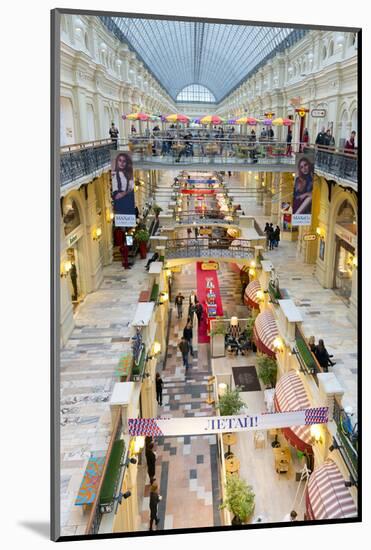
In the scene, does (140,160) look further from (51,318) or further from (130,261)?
(51,318)

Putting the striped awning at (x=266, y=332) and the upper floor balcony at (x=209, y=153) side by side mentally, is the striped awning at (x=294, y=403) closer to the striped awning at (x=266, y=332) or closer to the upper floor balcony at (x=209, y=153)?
the striped awning at (x=266, y=332)

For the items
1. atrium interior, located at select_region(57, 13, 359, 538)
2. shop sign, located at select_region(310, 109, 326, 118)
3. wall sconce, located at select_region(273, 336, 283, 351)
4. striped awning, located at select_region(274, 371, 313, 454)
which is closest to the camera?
atrium interior, located at select_region(57, 13, 359, 538)

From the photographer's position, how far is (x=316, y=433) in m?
7.14

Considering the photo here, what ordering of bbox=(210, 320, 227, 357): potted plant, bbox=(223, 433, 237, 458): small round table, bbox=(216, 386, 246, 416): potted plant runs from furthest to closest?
bbox=(210, 320, 227, 357): potted plant < bbox=(216, 386, 246, 416): potted plant < bbox=(223, 433, 237, 458): small round table

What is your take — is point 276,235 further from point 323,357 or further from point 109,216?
point 323,357

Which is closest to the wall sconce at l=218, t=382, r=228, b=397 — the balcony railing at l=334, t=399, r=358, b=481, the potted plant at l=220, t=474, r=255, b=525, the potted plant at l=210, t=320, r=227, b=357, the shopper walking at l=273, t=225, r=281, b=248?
the potted plant at l=210, t=320, r=227, b=357

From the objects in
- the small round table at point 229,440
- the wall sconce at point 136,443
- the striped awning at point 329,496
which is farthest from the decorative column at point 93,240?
the striped awning at point 329,496

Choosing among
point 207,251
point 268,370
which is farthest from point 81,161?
point 207,251

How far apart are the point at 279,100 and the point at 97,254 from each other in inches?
372

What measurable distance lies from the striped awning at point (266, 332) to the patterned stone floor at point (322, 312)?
0.84 m

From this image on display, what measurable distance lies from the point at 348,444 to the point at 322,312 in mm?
5052

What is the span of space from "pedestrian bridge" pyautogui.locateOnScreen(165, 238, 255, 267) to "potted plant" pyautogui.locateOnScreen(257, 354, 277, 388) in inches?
176

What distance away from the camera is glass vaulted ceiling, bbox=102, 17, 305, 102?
7289 mm

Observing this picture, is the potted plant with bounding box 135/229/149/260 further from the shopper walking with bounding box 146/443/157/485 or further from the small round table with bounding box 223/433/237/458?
the shopper walking with bounding box 146/443/157/485
